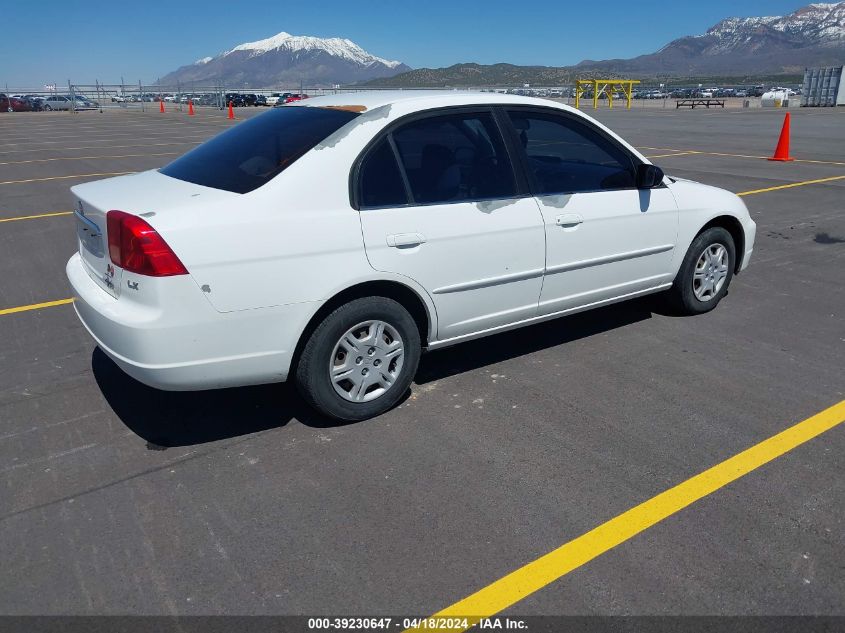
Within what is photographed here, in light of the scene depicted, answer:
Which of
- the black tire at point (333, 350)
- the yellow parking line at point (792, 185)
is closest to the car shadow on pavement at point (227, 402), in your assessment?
the black tire at point (333, 350)

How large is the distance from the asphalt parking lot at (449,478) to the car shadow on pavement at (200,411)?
2cm

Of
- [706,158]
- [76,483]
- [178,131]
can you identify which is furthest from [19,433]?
[178,131]

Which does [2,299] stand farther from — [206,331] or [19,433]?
[206,331]

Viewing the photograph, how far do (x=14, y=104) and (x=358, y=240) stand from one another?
179 feet

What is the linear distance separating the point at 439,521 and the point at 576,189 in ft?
7.76

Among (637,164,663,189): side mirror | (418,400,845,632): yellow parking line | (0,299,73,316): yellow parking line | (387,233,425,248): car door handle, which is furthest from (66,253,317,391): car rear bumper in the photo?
(0,299,73,316): yellow parking line

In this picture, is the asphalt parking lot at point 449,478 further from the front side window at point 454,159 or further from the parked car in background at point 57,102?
the parked car in background at point 57,102

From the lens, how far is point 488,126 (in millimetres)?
4176

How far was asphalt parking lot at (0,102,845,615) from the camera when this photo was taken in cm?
260

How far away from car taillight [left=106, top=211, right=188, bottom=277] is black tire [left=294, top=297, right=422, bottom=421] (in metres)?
0.75

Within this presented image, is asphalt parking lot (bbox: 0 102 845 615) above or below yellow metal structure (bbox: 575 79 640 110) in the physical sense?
below

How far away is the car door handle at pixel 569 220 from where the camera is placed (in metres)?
4.24

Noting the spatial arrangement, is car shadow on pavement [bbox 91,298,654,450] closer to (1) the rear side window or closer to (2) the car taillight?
(2) the car taillight

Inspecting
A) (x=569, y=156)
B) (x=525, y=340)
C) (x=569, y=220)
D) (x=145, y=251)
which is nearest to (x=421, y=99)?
(x=569, y=220)
